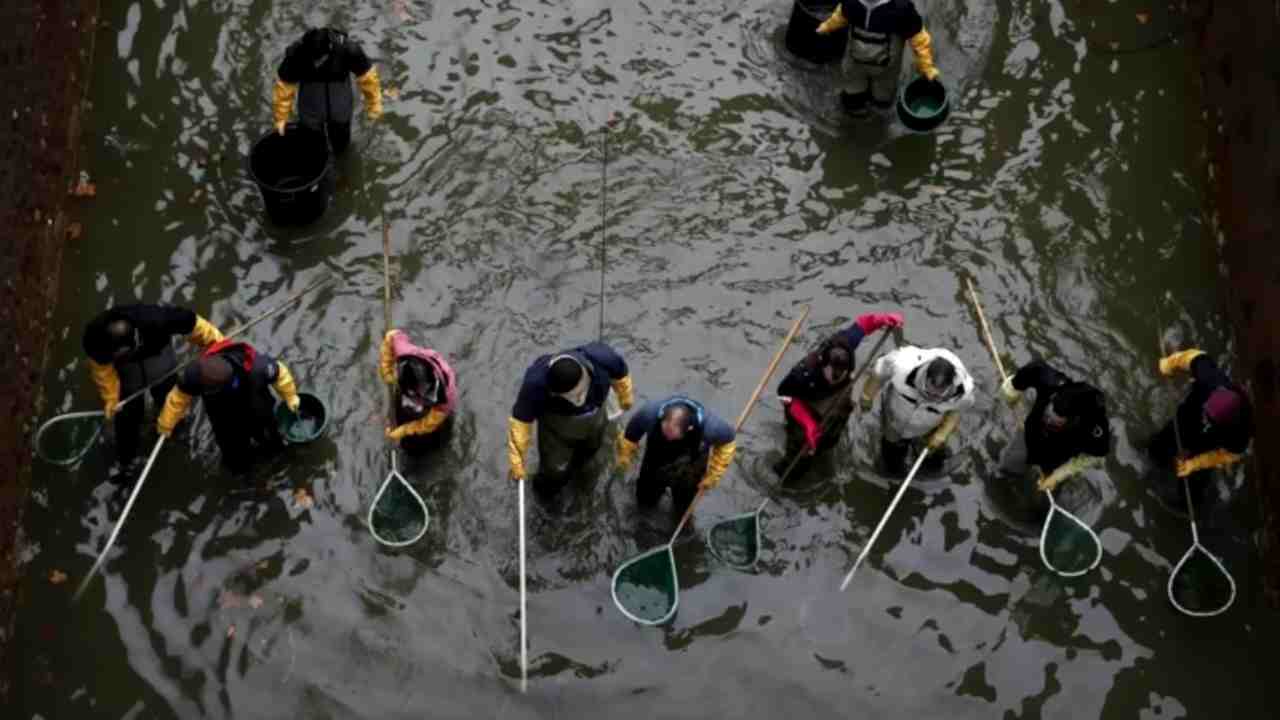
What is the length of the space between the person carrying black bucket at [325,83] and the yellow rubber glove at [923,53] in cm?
485

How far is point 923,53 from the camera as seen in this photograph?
11.6 metres

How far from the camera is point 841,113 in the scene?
487 inches

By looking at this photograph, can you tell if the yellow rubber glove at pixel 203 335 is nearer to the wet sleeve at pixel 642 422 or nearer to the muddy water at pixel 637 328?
the muddy water at pixel 637 328

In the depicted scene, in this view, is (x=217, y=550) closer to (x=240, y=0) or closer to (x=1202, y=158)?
(x=240, y=0)

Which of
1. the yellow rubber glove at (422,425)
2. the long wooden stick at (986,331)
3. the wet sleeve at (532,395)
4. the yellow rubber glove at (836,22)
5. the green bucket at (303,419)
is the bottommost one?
the green bucket at (303,419)

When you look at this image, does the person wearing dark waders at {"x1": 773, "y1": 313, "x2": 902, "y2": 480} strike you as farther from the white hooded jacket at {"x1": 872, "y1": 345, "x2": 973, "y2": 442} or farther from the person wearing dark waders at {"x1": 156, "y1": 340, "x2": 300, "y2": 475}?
the person wearing dark waders at {"x1": 156, "y1": 340, "x2": 300, "y2": 475}

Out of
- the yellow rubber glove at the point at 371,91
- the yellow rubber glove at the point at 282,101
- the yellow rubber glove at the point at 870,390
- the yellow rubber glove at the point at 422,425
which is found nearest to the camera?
the yellow rubber glove at the point at 422,425

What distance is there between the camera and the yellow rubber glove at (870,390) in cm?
982

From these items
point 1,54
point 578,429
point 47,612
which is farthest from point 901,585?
point 1,54

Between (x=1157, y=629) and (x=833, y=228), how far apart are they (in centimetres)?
436

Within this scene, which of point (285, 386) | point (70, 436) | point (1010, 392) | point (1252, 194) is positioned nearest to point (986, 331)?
point (1010, 392)

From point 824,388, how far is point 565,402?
195 centimetres

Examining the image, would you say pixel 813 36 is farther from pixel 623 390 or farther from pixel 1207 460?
pixel 1207 460

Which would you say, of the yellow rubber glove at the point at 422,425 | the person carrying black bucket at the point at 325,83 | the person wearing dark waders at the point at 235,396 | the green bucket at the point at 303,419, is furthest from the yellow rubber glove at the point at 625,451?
the person carrying black bucket at the point at 325,83
